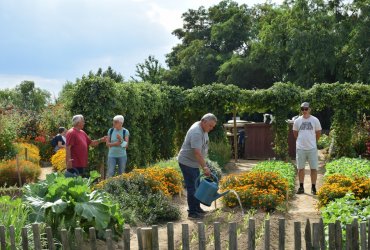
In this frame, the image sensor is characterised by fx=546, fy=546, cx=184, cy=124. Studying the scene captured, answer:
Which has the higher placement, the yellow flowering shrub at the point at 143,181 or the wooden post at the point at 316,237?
the yellow flowering shrub at the point at 143,181

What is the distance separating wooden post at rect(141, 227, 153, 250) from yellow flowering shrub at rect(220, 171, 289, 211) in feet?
12.6

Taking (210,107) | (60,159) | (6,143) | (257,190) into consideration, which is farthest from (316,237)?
(210,107)

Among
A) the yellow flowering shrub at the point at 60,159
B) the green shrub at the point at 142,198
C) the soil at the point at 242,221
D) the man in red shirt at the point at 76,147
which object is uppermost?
the man in red shirt at the point at 76,147

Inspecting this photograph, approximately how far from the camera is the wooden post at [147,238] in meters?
4.66

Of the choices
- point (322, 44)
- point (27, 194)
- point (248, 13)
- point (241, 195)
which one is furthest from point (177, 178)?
point (248, 13)

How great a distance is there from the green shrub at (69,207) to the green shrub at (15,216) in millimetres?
153

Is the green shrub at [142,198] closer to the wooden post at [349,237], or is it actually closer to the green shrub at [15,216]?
the green shrub at [15,216]

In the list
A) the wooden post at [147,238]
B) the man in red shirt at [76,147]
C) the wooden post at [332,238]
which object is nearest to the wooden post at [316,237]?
the wooden post at [332,238]

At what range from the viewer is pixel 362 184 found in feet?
26.6

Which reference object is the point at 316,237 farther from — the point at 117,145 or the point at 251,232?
the point at 117,145

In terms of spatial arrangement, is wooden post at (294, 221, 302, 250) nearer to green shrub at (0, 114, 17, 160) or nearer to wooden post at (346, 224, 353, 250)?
wooden post at (346, 224, 353, 250)

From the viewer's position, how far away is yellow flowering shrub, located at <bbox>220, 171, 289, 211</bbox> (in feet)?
27.4

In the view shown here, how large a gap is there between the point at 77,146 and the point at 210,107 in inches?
417

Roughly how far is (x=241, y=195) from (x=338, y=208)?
84.7 inches
